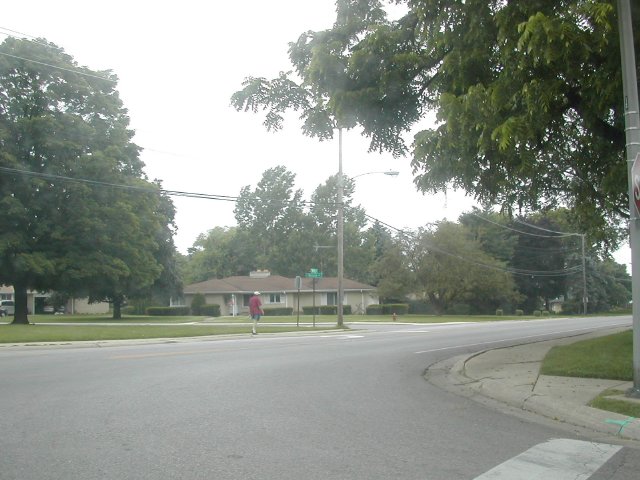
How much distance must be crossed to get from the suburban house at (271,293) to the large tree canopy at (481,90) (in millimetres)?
43025

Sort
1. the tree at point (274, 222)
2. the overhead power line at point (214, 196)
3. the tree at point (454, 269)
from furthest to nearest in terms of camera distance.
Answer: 1. the tree at point (274, 222)
2. the tree at point (454, 269)
3. the overhead power line at point (214, 196)

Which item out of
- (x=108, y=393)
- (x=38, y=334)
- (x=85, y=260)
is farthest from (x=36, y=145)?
(x=108, y=393)

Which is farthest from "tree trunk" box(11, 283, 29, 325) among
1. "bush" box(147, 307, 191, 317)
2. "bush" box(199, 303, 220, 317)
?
"bush" box(199, 303, 220, 317)

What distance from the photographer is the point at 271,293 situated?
195 ft

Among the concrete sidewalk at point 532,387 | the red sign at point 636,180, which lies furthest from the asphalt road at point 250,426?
the red sign at point 636,180

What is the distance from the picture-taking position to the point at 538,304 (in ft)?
250

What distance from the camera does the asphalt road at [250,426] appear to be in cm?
548

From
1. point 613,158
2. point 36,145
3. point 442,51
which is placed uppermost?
point 36,145

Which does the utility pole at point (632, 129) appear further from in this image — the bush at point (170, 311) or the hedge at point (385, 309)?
→ the bush at point (170, 311)

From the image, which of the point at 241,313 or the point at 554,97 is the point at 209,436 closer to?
the point at 554,97

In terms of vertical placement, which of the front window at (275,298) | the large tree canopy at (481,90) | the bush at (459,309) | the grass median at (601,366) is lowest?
the bush at (459,309)

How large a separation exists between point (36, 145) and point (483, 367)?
90.1 feet

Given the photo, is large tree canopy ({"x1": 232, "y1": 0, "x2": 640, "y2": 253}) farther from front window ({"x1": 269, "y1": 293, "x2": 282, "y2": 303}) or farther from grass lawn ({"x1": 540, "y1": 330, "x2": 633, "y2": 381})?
front window ({"x1": 269, "y1": 293, "x2": 282, "y2": 303})

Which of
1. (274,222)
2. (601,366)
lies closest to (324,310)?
(274,222)
